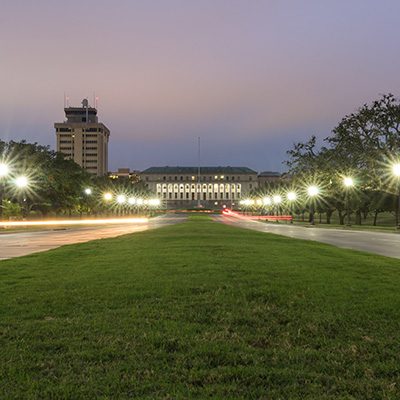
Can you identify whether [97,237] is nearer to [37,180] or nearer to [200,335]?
[200,335]

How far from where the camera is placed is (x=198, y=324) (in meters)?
4.97

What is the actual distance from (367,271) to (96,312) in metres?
7.15

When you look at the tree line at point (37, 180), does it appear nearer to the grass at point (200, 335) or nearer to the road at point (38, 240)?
the road at point (38, 240)

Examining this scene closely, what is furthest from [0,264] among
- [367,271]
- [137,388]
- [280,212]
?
[280,212]

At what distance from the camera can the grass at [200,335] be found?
11.1 feet

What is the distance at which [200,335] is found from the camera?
4555 millimetres

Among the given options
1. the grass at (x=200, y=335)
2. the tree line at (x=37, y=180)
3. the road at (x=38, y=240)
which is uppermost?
the tree line at (x=37, y=180)

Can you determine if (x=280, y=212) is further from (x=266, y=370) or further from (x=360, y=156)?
(x=266, y=370)

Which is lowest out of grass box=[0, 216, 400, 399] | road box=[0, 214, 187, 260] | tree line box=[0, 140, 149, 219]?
road box=[0, 214, 187, 260]

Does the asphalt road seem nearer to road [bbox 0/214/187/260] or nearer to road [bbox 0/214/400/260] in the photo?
road [bbox 0/214/400/260]

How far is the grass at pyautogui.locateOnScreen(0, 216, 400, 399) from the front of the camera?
3.38 m

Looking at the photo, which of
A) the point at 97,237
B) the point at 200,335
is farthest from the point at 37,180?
the point at 200,335

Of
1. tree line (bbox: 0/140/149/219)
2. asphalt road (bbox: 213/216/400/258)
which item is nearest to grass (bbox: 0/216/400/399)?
asphalt road (bbox: 213/216/400/258)

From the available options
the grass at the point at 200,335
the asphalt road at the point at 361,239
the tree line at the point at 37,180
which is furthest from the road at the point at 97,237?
the tree line at the point at 37,180
